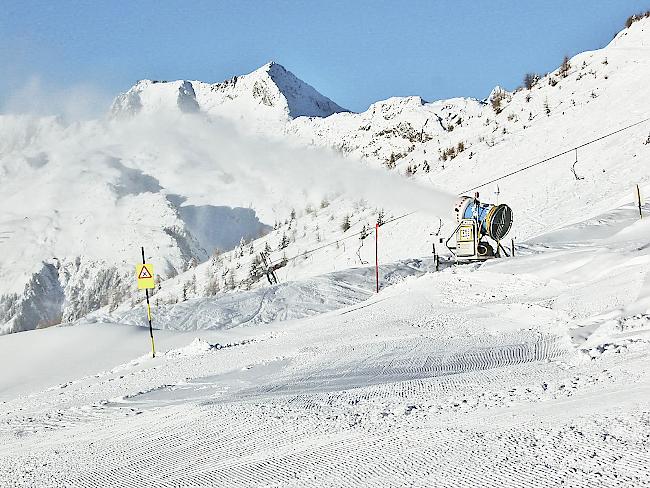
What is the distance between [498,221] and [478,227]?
0.52 metres

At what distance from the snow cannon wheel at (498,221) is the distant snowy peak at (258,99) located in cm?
14920

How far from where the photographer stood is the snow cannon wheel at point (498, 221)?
18.5 meters

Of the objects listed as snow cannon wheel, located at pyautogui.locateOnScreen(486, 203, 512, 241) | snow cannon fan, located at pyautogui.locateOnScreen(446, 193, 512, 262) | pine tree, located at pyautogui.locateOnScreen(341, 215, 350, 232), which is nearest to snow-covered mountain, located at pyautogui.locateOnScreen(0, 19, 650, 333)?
pine tree, located at pyautogui.locateOnScreen(341, 215, 350, 232)

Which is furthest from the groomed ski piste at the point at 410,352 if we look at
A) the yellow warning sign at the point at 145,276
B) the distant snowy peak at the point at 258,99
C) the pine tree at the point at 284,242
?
the distant snowy peak at the point at 258,99

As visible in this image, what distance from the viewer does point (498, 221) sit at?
734 inches

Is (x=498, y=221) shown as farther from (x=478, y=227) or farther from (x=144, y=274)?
(x=144, y=274)

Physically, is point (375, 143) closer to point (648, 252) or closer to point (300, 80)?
point (648, 252)

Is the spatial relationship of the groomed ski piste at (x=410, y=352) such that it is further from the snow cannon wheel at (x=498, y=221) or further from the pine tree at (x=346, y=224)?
the snow cannon wheel at (x=498, y=221)

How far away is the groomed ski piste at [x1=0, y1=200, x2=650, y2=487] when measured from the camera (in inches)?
189

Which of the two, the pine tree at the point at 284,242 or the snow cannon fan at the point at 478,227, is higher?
the pine tree at the point at 284,242

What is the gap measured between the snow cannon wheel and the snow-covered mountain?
216 cm

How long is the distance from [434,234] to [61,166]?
5534 inches

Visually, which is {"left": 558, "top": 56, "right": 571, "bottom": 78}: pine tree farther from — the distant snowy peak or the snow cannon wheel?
the distant snowy peak

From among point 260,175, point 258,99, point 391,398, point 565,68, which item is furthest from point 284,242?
point 258,99
